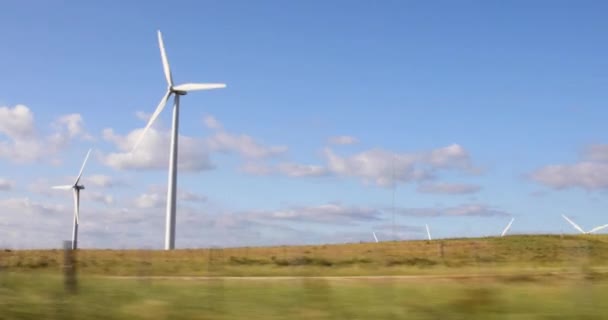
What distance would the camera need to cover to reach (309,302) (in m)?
15.3

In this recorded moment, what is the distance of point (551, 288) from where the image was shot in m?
16.9

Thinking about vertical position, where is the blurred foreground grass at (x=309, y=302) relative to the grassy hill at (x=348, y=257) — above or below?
below

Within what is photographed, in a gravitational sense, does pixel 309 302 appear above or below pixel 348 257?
below

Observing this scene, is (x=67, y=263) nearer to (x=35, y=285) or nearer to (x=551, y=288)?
(x=35, y=285)

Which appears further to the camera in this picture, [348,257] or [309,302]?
[348,257]

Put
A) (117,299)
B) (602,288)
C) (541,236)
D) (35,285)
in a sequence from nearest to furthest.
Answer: (117,299) → (602,288) → (35,285) → (541,236)

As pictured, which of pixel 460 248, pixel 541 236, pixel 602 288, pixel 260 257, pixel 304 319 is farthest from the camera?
pixel 541 236

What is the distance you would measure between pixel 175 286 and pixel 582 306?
9.67 metres

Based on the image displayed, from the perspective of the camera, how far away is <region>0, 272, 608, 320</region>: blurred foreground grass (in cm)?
1366

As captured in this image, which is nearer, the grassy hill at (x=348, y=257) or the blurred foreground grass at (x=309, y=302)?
the blurred foreground grass at (x=309, y=302)

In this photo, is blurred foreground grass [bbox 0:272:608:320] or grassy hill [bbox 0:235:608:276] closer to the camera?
blurred foreground grass [bbox 0:272:608:320]

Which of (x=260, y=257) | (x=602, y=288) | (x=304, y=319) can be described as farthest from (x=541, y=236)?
(x=304, y=319)

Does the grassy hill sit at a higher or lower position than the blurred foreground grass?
higher

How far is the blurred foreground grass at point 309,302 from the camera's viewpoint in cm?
1366
